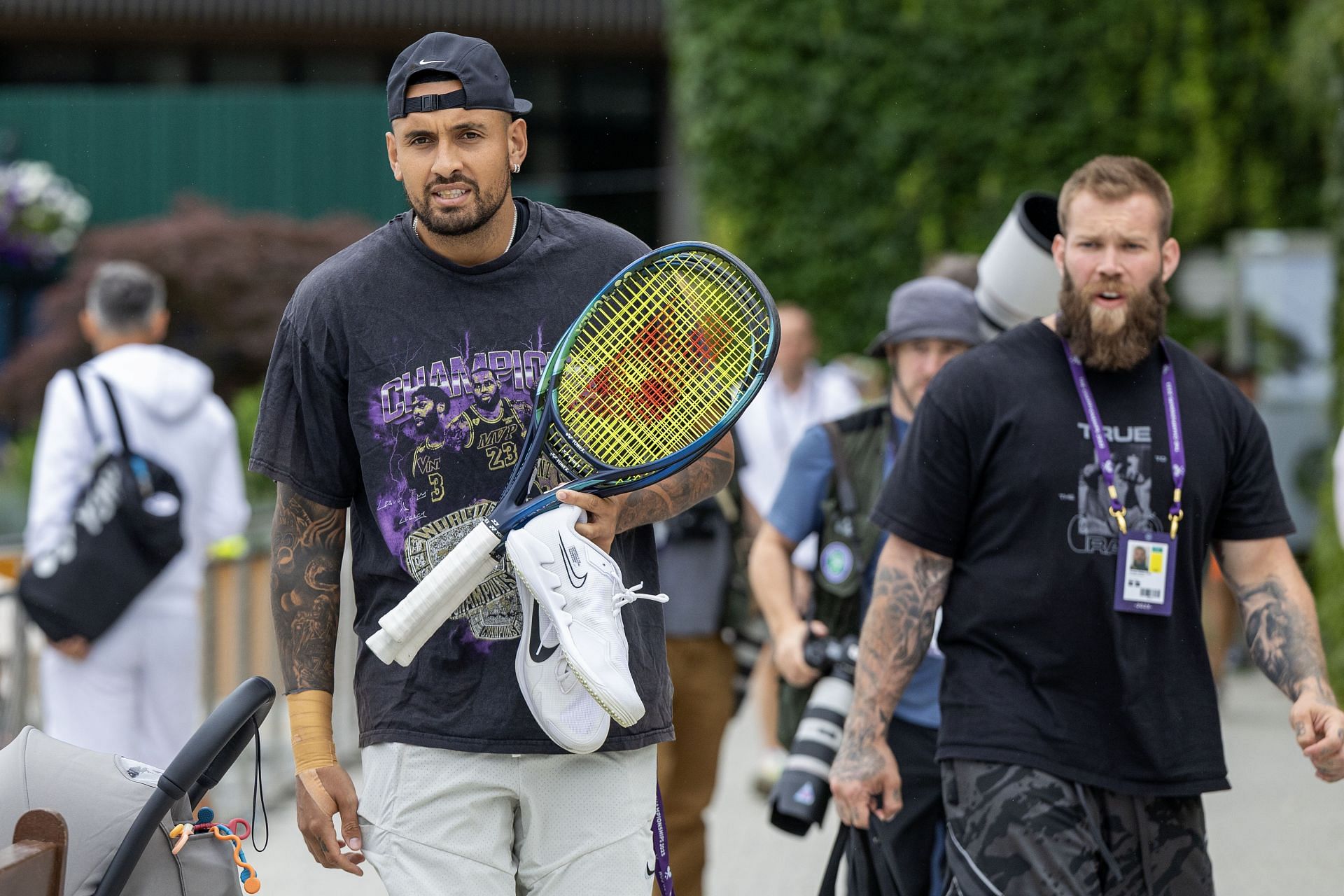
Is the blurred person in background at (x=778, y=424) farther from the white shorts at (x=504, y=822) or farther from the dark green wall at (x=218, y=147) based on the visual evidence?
the dark green wall at (x=218, y=147)

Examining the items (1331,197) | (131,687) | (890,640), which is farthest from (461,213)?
(1331,197)

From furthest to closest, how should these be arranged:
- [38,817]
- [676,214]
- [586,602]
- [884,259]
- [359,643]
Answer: [676,214] < [884,259] < [359,643] < [586,602] < [38,817]

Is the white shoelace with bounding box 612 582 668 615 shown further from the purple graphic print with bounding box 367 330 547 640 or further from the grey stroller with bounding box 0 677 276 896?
the grey stroller with bounding box 0 677 276 896

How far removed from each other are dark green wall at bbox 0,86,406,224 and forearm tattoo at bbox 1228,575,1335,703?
20222 millimetres

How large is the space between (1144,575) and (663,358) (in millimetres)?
1150

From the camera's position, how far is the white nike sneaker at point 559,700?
2996mm

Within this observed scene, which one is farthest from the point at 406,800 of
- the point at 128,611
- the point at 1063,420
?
the point at 128,611

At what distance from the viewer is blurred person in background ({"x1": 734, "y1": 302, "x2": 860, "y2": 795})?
827 centimetres

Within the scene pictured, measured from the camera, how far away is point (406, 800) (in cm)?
318

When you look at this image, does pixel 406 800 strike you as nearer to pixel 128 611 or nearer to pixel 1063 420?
pixel 1063 420

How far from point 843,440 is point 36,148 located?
2114 cm

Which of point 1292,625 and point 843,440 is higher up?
point 843,440

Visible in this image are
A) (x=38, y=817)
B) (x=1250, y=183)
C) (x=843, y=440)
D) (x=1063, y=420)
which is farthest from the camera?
Answer: (x=1250, y=183)

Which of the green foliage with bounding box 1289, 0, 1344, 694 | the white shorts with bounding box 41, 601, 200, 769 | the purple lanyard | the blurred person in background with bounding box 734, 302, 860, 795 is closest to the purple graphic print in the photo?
the purple lanyard
